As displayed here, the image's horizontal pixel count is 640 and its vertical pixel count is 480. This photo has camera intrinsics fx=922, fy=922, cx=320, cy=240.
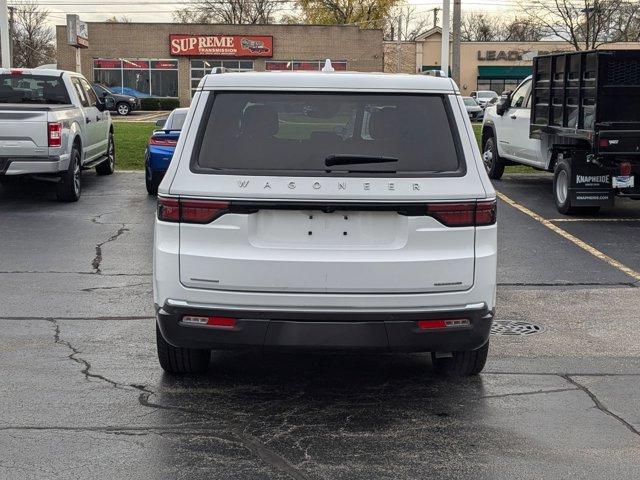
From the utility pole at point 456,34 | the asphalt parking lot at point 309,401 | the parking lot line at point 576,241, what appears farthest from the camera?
the utility pole at point 456,34

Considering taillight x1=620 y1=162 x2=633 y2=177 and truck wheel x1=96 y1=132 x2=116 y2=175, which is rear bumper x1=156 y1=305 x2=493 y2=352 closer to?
taillight x1=620 y1=162 x2=633 y2=177

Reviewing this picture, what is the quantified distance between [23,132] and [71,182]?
3.62ft

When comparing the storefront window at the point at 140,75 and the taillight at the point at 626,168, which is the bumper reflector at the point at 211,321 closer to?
the taillight at the point at 626,168

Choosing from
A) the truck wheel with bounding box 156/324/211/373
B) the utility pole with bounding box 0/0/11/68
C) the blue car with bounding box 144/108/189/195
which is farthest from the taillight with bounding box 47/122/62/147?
the utility pole with bounding box 0/0/11/68

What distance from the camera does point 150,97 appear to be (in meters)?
55.8

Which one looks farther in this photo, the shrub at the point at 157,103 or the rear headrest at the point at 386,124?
the shrub at the point at 157,103

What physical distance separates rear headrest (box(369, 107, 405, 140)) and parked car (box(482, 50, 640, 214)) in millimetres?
7606

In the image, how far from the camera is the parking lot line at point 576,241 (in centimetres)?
953

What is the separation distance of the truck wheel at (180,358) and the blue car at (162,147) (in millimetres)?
8207

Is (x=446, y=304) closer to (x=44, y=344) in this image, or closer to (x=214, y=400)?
(x=214, y=400)

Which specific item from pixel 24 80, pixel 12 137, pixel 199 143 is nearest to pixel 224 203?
pixel 199 143

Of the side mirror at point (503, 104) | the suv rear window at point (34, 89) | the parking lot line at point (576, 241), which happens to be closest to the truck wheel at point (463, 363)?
the parking lot line at point (576, 241)

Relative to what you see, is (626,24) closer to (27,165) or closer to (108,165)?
(108,165)

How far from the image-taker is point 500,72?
72938 mm
